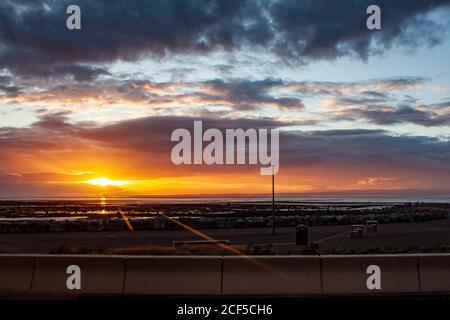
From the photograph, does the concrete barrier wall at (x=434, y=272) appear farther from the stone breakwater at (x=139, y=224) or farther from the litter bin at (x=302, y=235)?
the stone breakwater at (x=139, y=224)

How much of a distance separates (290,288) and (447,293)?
11.0 feet

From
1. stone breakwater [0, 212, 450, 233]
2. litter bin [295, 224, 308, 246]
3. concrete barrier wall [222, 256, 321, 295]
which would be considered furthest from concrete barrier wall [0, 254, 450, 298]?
stone breakwater [0, 212, 450, 233]

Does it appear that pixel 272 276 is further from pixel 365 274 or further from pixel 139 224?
pixel 139 224

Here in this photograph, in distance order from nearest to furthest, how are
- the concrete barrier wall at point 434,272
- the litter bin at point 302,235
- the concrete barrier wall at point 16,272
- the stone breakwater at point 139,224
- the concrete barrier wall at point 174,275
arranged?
the concrete barrier wall at point 174,275 < the concrete barrier wall at point 16,272 < the concrete barrier wall at point 434,272 < the litter bin at point 302,235 < the stone breakwater at point 139,224

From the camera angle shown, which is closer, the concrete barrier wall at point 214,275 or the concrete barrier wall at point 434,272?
the concrete barrier wall at point 214,275

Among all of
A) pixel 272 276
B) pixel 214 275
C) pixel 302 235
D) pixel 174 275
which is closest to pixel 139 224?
pixel 302 235

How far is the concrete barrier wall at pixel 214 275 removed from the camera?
12.2 meters

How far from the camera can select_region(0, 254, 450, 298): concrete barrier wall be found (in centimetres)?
1218

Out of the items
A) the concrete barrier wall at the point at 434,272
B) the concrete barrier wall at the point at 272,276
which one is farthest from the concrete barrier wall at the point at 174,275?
the concrete barrier wall at the point at 434,272

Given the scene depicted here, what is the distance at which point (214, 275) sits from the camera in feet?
40.3

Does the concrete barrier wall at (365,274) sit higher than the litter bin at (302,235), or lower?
lower

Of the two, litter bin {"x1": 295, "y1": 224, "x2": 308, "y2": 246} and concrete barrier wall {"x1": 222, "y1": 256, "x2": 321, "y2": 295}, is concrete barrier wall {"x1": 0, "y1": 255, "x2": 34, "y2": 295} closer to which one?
concrete barrier wall {"x1": 222, "y1": 256, "x2": 321, "y2": 295}

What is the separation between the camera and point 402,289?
40.2 ft
